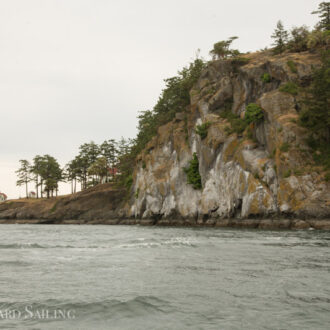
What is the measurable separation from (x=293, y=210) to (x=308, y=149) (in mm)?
7756

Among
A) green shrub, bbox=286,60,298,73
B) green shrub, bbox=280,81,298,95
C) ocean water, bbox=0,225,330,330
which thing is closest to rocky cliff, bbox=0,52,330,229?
green shrub, bbox=286,60,298,73

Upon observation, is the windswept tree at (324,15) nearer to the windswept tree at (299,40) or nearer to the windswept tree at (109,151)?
the windswept tree at (299,40)

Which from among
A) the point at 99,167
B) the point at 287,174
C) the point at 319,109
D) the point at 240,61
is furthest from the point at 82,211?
the point at 319,109

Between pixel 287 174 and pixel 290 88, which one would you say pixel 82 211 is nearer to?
pixel 290 88

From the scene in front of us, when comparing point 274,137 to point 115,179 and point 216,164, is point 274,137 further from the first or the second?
point 115,179

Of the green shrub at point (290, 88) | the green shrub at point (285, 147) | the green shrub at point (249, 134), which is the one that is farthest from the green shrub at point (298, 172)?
the green shrub at point (290, 88)

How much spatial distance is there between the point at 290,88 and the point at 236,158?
10771 mm

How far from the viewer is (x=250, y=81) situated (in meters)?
52.8

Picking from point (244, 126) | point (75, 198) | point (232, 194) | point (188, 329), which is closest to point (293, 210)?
point (232, 194)

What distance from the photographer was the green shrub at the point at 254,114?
46.2 m

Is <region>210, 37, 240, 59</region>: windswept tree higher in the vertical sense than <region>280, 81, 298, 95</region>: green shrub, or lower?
higher

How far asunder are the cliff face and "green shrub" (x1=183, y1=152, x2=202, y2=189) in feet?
4.02

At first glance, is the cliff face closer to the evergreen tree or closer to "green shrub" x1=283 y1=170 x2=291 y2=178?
"green shrub" x1=283 y1=170 x2=291 y2=178

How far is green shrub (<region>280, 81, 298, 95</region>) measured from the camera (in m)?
44.5
